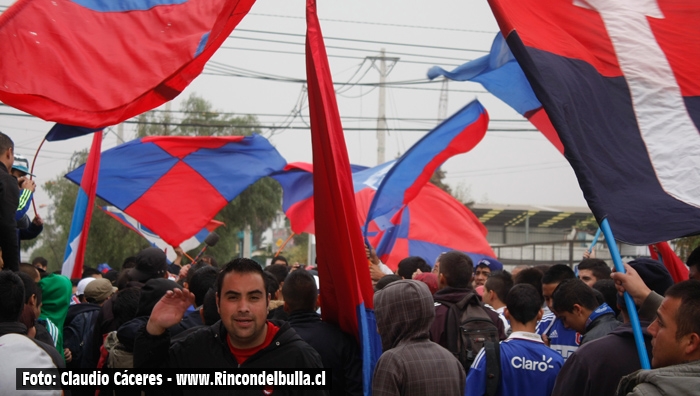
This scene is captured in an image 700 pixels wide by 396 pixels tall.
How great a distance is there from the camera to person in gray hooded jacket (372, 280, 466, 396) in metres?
4.31

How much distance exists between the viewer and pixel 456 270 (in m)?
6.18

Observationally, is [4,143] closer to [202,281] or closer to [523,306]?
[202,281]

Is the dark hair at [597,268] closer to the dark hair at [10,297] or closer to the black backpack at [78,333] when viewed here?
the black backpack at [78,333]

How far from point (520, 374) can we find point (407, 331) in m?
0.90

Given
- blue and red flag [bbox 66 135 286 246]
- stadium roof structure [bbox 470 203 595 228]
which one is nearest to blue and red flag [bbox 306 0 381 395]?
blue and red flag [bbox 66 135 286 246]

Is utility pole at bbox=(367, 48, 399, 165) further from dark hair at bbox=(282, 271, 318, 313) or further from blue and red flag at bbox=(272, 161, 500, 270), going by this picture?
dark hair at bbox=(282, 271, 318, 313)

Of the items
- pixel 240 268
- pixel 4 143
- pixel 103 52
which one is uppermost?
pixel 103 52

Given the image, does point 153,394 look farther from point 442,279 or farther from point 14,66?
point 442,279

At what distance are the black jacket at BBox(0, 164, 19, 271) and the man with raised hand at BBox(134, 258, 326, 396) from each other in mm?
1365

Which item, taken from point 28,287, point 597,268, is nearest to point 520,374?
point 597,268

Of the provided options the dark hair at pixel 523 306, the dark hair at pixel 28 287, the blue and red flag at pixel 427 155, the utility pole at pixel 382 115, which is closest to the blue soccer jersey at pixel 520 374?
the dark hair at pixel 523 306

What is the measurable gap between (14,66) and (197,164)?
6728mm

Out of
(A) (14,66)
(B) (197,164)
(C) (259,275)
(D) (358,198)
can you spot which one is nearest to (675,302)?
(C) (259,275)

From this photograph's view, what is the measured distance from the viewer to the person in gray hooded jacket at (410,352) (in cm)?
431
